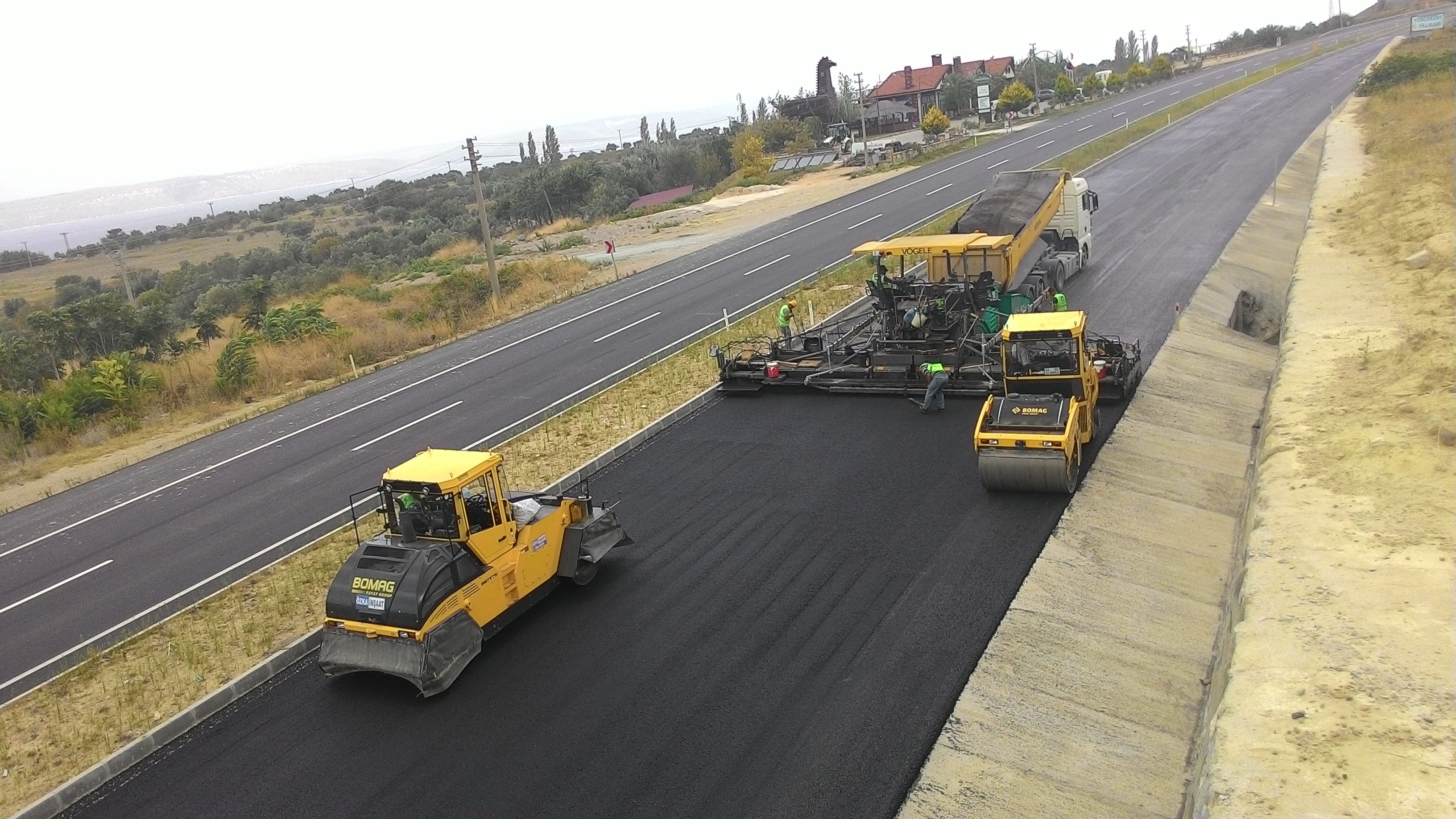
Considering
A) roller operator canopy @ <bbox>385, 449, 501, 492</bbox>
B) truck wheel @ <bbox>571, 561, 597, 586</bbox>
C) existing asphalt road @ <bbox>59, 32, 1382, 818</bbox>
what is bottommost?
existing asphalt road @ <bbox>59, 32, 1382, 818</bbox>

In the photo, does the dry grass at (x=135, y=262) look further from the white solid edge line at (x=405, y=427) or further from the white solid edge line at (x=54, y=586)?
the white solid edge line at (x=54, y=586)

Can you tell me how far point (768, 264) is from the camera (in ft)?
112

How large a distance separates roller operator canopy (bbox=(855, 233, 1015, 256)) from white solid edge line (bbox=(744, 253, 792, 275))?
13073 mm

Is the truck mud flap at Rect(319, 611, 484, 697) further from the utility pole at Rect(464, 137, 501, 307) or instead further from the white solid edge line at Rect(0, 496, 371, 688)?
the utility pole at Rect(464, 137, 501, 307)

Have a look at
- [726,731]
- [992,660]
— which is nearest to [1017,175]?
[992,660]

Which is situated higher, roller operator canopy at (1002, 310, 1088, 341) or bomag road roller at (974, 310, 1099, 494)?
roller operator canopy at (1002, 310, 1088, 341)

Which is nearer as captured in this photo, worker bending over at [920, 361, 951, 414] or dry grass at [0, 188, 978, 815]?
dry grass at [0, 188, 978, 815]

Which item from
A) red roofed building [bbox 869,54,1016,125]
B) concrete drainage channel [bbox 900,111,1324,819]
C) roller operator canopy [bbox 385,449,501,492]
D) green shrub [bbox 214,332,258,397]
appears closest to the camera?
concrete drainage channel [bbox 900,111,1324,819]

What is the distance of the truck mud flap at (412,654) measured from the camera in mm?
9727

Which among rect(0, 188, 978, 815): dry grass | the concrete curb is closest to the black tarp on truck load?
rect(0, 188, 978, 815): dry grass

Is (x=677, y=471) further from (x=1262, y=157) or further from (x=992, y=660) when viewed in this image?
(x=1262, y=157)

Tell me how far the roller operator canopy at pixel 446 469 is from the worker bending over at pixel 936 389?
8590mm

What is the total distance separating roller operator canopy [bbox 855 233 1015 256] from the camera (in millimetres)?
19219

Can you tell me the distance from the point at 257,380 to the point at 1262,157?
40442mm
